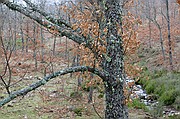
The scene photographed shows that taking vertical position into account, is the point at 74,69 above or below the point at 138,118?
above

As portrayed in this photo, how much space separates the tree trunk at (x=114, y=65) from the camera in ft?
11.9

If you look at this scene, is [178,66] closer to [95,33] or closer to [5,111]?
[5,111]

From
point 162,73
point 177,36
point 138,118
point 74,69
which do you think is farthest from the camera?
point 177,36

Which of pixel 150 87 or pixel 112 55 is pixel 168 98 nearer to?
pixel 150 87

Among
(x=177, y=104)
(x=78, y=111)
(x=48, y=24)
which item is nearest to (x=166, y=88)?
(x=177, y=104)

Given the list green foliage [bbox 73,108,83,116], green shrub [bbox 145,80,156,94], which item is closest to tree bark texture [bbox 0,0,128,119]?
green foliage [bbox 73,108,83,116]

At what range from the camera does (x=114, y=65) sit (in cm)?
366

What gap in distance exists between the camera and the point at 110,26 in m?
3.70

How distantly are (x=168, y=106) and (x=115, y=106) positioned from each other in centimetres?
859

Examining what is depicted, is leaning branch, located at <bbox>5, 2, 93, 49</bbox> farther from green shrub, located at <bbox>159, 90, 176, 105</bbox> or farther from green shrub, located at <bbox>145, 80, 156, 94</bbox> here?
green shrub, located at <bbox>145, 80, 156, 94</bbox>

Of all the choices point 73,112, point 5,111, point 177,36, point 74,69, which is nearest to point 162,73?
point 73,112

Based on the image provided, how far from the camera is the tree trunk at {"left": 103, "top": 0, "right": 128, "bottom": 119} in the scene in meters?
3.63

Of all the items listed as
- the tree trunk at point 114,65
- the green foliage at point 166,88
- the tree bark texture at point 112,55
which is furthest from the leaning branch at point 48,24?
the green foliage at point 166,88

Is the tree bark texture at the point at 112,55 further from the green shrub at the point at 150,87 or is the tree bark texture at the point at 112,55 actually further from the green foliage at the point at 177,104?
the green shrub at the point at 150,87
